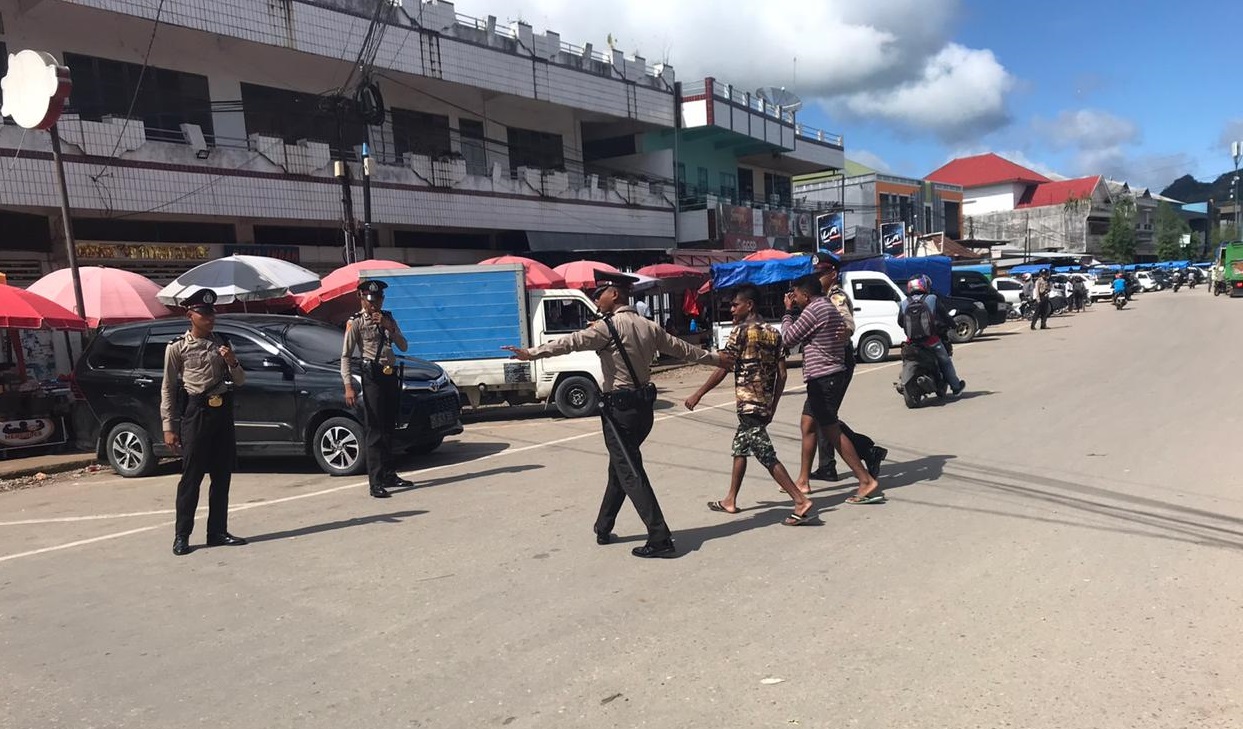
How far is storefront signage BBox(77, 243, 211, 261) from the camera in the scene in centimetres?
1569

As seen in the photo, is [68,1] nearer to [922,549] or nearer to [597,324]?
[597,324]

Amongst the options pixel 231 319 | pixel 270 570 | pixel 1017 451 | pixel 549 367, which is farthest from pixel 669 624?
pixel 549 367

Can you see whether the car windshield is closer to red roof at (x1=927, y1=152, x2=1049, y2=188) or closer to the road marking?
the road marking

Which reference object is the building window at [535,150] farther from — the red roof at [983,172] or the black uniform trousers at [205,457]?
the red roof at [983,172]

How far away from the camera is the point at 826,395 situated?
20.5 ft

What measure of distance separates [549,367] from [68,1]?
36.8ft

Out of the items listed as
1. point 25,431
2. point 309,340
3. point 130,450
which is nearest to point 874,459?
point 309,340

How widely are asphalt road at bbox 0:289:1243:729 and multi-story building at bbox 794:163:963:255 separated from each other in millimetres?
30921

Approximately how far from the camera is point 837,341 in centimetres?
635

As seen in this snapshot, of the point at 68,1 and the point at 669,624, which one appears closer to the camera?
the point at 669,624

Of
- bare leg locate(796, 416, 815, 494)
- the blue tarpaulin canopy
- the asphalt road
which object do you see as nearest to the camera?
the asphalt road

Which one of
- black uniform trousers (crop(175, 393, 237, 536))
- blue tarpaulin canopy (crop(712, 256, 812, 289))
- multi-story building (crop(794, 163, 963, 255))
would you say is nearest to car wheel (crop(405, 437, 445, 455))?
black uniform trousers (crop(175, 393, 237, 536))

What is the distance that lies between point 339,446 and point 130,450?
287cm

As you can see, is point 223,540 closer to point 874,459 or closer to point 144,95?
point 874,459
